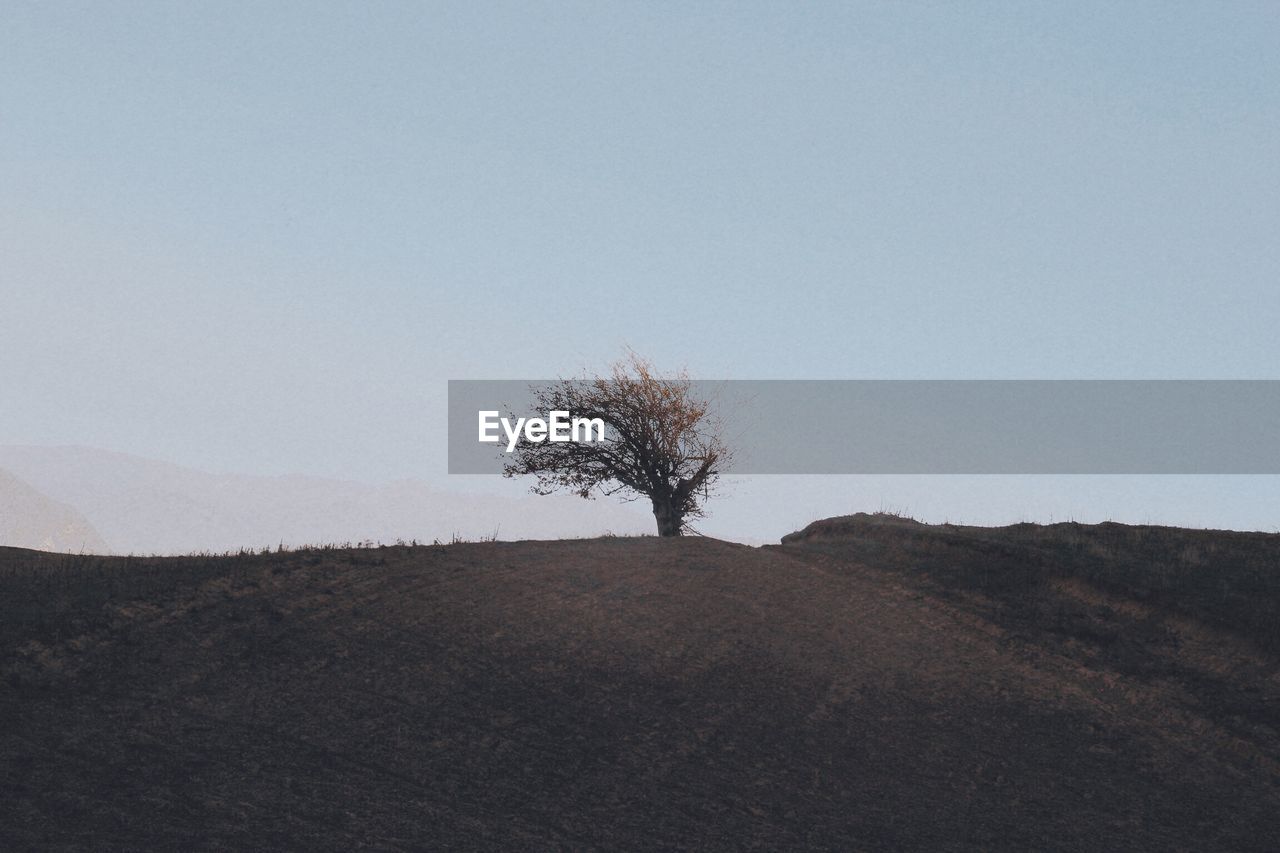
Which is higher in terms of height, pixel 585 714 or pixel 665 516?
pixel 665 516

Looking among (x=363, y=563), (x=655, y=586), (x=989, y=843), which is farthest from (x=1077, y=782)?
(x=363, y=563)

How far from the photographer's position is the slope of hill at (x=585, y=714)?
14799 mm

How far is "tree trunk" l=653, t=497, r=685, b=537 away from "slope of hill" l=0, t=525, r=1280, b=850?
1040cm

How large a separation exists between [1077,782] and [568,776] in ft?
27.7

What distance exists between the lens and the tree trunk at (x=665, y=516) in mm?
37562

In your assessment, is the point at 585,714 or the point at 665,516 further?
the point at 665,516

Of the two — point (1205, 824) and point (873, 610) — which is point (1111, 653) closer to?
point (873, 610)

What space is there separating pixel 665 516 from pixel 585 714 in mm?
19080

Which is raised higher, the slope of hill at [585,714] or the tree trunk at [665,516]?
the tree trunk at [665,516]

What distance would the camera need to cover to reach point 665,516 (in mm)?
37531

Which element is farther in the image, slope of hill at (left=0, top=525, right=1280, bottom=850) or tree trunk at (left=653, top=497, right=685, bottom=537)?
tree trunk at (left=653, top=497, right=685, bottom=537)

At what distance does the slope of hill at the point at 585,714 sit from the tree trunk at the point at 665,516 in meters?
10.4

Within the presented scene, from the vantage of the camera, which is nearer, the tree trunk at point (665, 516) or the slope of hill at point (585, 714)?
the slope of hill at point (585, 714)

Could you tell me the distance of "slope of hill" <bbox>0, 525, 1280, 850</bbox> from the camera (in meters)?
14.8
